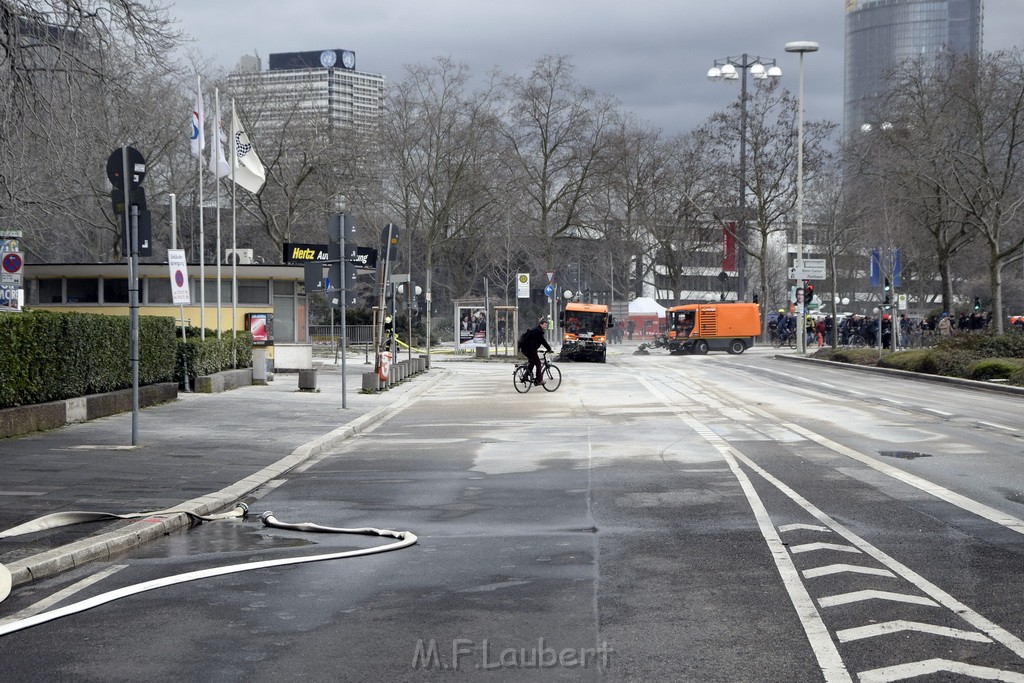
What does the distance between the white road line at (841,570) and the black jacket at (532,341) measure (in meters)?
22.1

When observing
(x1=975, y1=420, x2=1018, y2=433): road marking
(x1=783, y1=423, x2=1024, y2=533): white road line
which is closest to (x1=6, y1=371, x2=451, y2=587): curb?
(x1=783, y1=423, x2=1024, y2=533): white road line

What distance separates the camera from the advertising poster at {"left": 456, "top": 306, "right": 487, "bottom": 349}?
61.5m

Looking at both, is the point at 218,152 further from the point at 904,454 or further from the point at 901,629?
the point at 901,629

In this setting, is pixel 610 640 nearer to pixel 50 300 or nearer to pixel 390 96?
pixel 50 300

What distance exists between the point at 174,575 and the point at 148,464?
605 cm

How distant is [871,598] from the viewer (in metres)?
6.85

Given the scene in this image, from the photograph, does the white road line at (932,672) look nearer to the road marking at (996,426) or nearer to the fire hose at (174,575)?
the fire hose at (174,575)

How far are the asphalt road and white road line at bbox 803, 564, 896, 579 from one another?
30mm

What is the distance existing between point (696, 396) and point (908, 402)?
464 centimetres

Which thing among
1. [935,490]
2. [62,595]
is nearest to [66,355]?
[62,595]

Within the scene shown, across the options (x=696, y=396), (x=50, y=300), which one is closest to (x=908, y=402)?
(x=696, y=396)

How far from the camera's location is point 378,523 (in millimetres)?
9945

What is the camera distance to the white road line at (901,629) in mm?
6012

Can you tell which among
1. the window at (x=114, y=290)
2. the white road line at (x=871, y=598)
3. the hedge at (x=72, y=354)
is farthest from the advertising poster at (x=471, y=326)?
the white road line at (x=871, y=598)
